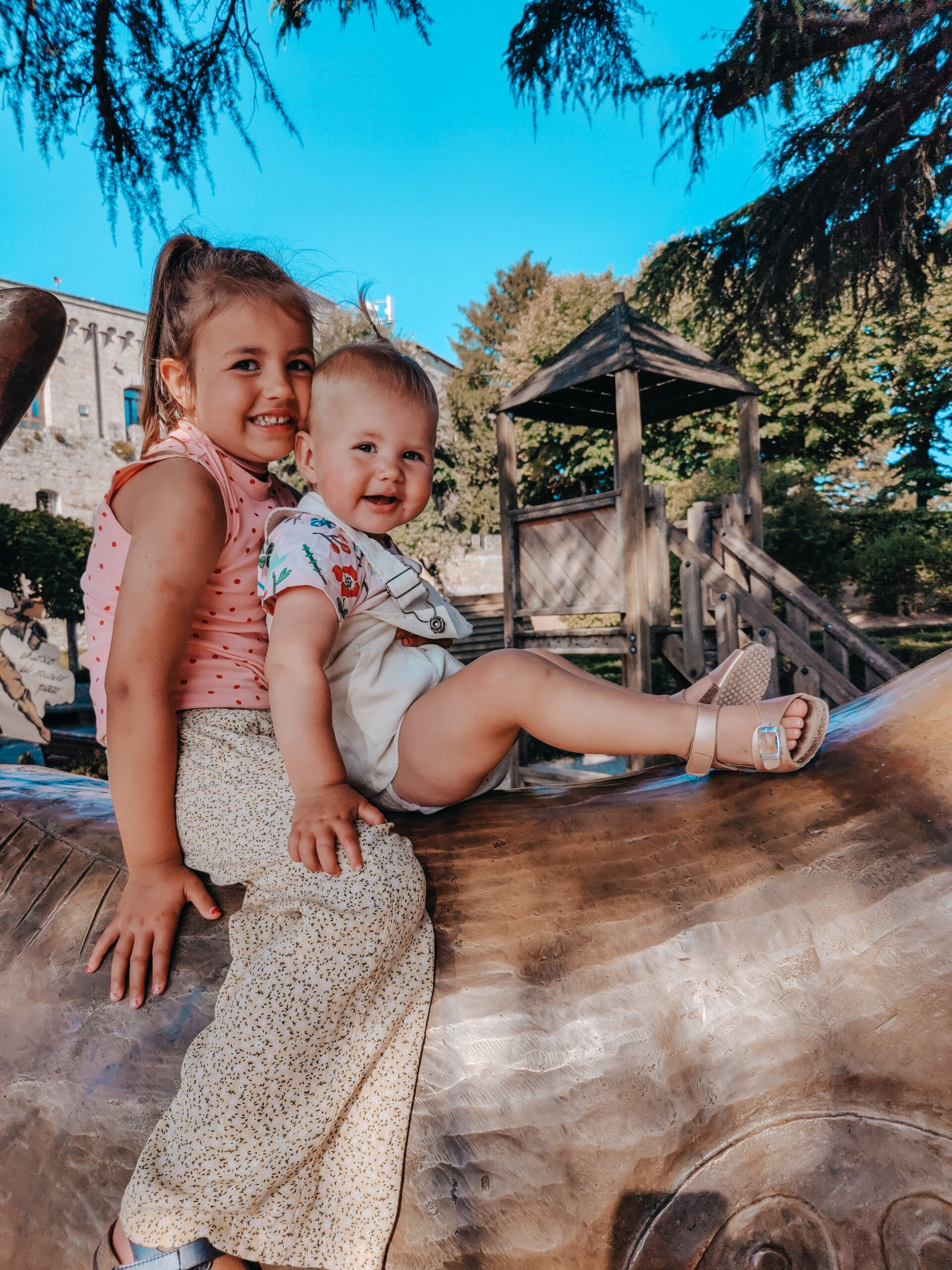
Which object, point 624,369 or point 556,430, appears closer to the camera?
point 624,369

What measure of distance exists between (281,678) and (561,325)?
70.9ft

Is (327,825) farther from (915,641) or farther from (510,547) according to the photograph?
(915,641)

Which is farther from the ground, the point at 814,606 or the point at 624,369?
the point at 624,369

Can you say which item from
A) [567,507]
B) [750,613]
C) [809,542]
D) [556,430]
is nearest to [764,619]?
[750,613]

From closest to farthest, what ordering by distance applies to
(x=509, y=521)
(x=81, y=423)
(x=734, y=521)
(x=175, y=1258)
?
(x=175, y=1258), (x=734, y=521), (x=509, y=521), (x=81, y=423)

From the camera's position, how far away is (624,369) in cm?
623

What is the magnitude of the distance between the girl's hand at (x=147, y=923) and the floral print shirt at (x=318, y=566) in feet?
1.50

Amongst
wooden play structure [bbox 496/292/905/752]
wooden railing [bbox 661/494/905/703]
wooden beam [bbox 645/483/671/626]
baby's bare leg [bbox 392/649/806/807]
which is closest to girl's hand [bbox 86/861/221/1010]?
baby's bare leg [bbox 392/649/806/807]

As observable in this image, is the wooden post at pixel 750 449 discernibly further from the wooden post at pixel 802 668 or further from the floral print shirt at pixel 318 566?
the floral print shirt at pixel 318 566

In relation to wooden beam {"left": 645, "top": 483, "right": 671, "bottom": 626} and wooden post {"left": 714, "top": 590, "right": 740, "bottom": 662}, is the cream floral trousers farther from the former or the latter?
wooden beam {"left": 645, "top": 483, "right": 671, "bottom": 626}

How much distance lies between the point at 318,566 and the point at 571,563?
17.9ft

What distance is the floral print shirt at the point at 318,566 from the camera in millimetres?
1368

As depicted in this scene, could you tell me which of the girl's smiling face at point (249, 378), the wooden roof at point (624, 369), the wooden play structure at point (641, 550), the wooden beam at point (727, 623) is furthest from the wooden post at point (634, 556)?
the girl's smiling face at point (249, 378)

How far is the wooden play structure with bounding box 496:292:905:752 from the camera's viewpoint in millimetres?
5746
